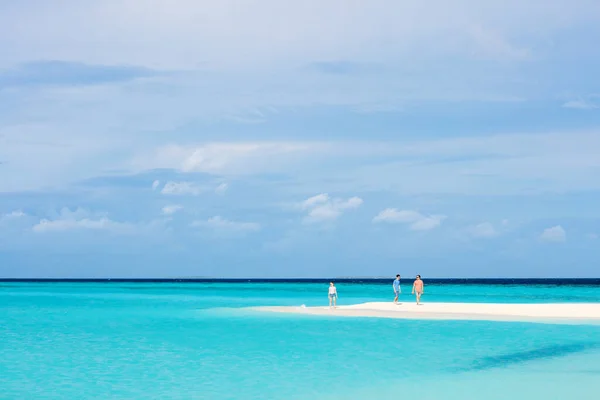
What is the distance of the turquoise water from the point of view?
19.9 m

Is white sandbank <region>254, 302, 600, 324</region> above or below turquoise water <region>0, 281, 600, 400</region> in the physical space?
above

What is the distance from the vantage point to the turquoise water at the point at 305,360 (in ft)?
65.2

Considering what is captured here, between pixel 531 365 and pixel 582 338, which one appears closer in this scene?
pixel 531 365

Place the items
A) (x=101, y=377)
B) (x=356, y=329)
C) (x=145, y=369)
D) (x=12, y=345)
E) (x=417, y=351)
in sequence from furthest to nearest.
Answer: (x=356, y=329) < (x=12, y=345) < (x=417, y=351) < (x=145, y=369) < (x=101, y=377)

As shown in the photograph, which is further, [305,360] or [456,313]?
[456,313]

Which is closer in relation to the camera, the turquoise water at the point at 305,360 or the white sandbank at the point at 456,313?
the turquoise water at the point at 305,360

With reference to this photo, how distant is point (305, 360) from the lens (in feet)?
84.9

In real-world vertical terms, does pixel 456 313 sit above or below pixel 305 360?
above

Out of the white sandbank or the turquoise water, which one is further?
the white sandbank

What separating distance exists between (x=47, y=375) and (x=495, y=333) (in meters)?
18.7

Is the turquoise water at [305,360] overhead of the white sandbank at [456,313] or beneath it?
beneath

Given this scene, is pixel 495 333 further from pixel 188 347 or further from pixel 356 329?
pixel 188 347

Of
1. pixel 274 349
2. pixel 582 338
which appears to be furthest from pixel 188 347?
pixel 582 338

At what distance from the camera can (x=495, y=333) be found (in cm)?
3356
